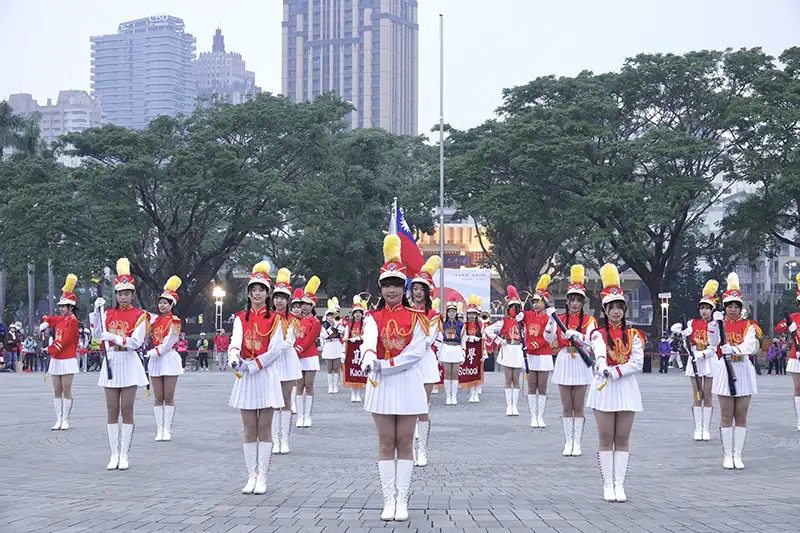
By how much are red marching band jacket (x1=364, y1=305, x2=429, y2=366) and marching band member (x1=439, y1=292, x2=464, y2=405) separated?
13073 mm

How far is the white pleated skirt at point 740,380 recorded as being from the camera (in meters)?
14.2

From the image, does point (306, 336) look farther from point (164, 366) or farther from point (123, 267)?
point (123, 267)

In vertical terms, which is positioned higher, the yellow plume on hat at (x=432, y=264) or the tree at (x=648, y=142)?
the tree at (x=648, y=142)

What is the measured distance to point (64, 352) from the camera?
60.5ft

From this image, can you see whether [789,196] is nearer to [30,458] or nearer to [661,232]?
[661,232]

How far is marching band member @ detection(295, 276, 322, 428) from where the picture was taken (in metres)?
18.7

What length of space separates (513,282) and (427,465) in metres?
50.1

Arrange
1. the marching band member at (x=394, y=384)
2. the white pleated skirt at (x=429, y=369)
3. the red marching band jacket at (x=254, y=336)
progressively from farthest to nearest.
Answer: the white pleated skirt at (x=429, y=369) → the red marching band jacket at (x=254, y=336) → the marching band member at (x=394, y=384)

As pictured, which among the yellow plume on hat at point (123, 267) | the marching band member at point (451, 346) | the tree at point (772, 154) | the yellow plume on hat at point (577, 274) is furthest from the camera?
the tree at point (772, 154)

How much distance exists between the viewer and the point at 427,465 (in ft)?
47.8

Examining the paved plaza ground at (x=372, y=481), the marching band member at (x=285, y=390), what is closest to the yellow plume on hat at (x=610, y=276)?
the paved plaza ground at (x=372, y=481)

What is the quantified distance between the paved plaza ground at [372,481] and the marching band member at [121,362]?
0.44m

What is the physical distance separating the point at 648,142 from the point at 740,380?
37.0 meters

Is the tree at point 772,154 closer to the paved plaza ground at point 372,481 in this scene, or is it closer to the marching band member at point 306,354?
the paved plaza ground at point 372,481
